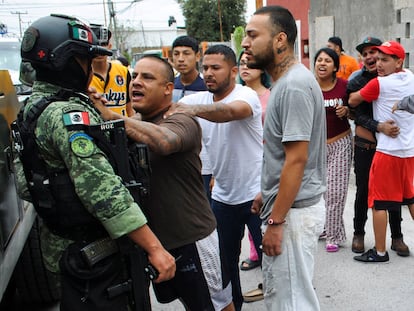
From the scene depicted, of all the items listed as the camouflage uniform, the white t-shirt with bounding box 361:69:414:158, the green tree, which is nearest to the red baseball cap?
the white t-shirt with bounding box 361:69:414:158

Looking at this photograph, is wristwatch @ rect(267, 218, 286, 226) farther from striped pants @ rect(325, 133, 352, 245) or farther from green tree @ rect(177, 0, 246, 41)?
green tree @ rect(177, 0, 246, 41)

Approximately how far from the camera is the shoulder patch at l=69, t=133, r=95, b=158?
174 cm

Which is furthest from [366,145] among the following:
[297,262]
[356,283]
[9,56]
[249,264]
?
[9,56]

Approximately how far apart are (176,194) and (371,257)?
7.57ft

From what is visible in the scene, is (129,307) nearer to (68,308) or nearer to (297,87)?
(68,308)

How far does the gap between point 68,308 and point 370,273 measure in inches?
103

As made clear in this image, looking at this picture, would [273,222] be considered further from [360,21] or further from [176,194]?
[360,21]

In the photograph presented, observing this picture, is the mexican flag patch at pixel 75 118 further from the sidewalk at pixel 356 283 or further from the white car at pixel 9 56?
the white car at pixel 9 56

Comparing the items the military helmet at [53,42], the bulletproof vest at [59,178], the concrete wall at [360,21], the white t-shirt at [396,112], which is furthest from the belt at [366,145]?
the concrete wall at [360,21]

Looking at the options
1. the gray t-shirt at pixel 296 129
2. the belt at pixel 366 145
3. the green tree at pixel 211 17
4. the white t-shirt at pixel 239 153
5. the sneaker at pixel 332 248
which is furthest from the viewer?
the green tree at pixel 211 17

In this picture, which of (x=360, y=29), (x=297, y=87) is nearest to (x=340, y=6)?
(x=360, y=29)

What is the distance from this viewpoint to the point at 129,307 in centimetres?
204

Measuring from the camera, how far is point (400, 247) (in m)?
3.98

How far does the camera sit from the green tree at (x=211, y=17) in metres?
40.6
